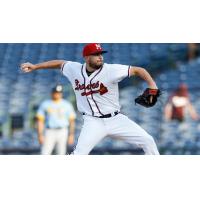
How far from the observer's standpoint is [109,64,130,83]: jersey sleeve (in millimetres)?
6301

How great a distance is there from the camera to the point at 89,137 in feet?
20.4

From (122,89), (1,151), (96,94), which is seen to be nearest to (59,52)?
(122,89)

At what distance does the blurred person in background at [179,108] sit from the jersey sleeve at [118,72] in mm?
2732

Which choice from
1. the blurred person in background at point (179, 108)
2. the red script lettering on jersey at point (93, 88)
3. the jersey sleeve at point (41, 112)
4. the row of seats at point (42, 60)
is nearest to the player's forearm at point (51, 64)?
the red script lettering on jersey at point (93, 88)

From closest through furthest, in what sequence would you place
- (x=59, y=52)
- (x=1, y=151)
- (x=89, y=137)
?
1. (x=89, y=137)
2. (x=1, y=151)
3. (x=59, y=52)

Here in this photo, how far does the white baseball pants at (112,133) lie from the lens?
6.20m

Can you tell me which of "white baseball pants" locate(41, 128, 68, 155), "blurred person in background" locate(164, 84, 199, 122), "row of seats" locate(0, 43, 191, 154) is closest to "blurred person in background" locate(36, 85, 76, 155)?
"white baseball pants" locate(41, 128, 68, 155)

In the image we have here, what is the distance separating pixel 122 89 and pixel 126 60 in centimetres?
37

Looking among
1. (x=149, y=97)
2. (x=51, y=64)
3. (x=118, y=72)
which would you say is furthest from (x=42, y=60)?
(x=149, y=97)

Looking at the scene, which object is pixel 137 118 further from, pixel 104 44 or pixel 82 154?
pixel 82 154

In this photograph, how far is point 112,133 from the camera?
636 cm

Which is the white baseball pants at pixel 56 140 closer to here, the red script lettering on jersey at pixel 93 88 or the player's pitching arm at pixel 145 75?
the red script lettering on jersey at pixel 93 88

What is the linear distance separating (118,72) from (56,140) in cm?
218

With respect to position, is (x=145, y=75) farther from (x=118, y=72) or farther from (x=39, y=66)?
(x=39, y=66)
